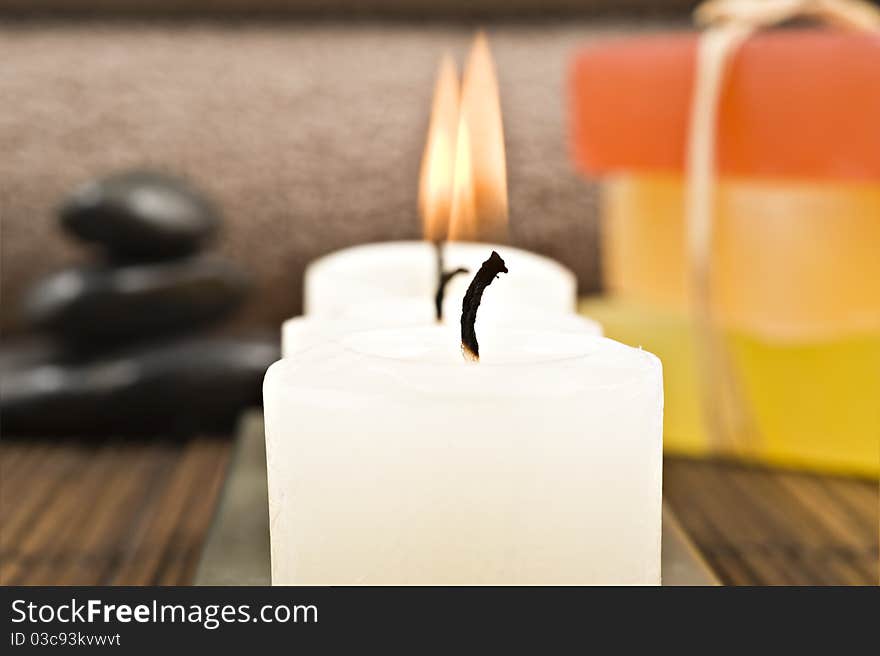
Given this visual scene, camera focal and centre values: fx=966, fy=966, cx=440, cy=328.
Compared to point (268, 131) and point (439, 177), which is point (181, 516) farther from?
point (268, 131)

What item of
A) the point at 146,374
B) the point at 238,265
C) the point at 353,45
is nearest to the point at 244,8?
the point at 353,45

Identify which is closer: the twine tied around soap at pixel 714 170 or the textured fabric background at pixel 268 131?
the twine tied around soap at pixel 714 170

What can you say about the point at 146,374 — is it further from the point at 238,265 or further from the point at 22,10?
the point at 22,10

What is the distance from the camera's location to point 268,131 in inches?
36.2

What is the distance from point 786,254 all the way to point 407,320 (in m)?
0.32

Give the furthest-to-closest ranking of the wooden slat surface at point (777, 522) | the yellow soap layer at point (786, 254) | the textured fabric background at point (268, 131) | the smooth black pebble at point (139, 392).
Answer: the textured fabric background at point (268, 131)
the smooth black pebble at point (139, 392)
the yellow soap layer at point (786, 254)
the wooden slat surface at point (777, 522)

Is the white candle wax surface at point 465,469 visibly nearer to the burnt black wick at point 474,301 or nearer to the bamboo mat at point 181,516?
the burnt black wick at point 474,301

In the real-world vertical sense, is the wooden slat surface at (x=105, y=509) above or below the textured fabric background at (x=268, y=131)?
below

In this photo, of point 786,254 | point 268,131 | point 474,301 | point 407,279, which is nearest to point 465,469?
point 474,301

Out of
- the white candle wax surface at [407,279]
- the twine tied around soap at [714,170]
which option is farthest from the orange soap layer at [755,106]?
the white candle wax surface at [407,279]

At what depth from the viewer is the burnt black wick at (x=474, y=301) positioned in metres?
0.25

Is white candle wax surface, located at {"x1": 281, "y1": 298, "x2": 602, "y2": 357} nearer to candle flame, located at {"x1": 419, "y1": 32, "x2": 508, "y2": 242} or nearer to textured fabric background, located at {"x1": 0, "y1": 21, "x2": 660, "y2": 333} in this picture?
candle flame, located at {"x1": 419, "y1": 32, "x2": 508, "y2": 242}

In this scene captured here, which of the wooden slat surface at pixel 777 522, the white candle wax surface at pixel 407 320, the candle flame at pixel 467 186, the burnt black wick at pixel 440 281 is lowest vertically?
the wooden slat surface at pixel 777 522

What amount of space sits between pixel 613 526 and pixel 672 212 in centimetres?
43
